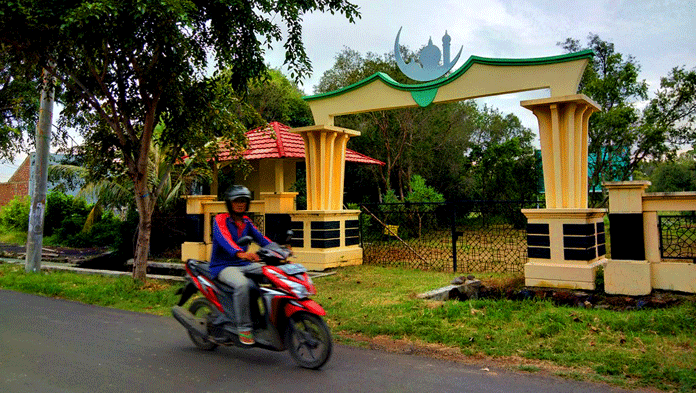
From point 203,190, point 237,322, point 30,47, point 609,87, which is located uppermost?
point 609,87

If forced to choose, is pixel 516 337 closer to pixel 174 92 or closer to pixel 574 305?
pixel 574 305

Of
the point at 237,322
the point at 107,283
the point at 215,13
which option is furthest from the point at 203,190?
the point at 237,322

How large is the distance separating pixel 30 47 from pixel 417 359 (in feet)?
27.4

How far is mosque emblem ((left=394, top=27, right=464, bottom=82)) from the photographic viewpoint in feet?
33.9

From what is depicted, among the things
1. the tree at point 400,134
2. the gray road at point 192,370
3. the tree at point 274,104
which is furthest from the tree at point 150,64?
the tree at point 274,104

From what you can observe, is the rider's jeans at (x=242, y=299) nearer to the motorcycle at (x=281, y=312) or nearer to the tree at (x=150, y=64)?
the motorcycle at (x=281, y=312)

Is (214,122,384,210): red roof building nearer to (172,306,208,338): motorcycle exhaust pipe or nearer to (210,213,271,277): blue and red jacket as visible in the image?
(172,306,208,338): motorcycle exhaust pipe

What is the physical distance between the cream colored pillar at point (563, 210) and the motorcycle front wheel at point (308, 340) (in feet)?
17.1

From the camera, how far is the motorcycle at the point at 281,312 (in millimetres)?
4426

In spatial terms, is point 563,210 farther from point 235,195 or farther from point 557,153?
point 235,195

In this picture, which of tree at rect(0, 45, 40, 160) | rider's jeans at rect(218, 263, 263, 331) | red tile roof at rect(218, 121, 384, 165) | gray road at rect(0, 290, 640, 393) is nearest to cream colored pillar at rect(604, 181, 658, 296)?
gray road at rect(0, 290, 640, 393)

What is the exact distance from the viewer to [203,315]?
534 cm

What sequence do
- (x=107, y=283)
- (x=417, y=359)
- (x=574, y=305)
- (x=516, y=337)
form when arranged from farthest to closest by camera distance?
(x=107, y=283) < (x=574, y=305) < (x=516, y=337) < (x=417, y=359)

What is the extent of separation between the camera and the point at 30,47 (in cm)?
888
